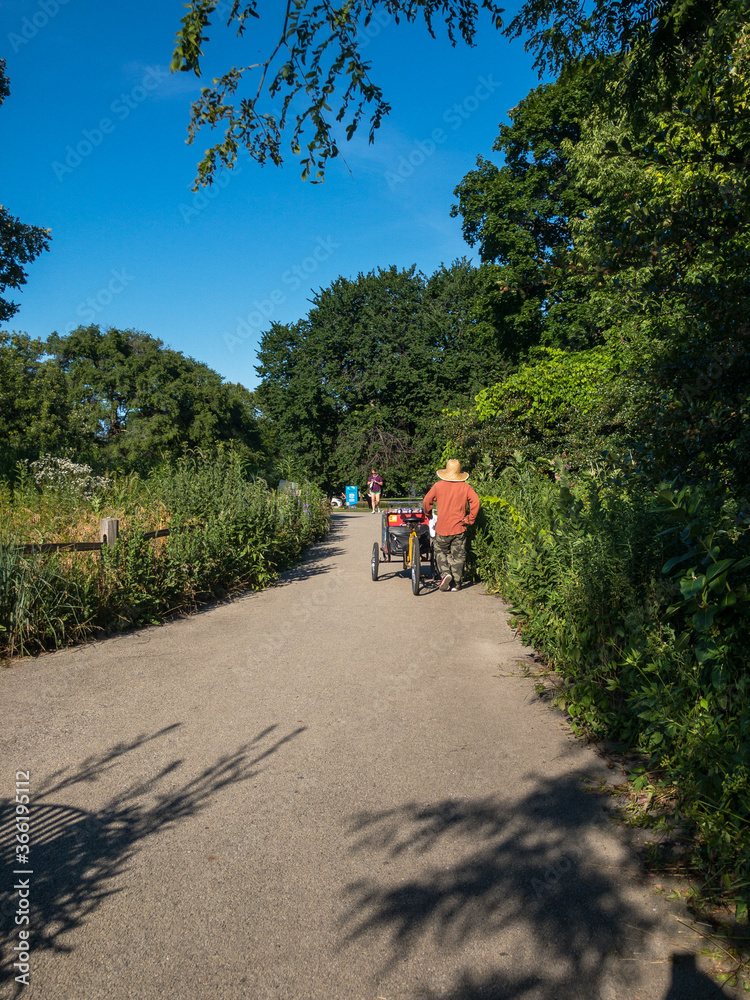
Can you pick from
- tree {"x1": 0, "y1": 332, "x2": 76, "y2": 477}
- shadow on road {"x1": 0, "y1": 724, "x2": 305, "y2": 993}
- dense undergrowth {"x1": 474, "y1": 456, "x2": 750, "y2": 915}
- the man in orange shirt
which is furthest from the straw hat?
tree {"x1": 0, "y1": 332, "x2": 76, "y2": 477}

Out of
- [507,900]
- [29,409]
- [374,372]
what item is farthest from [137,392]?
[507,900]

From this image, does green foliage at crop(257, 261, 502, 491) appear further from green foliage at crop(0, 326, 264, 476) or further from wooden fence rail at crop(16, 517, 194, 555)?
wooden fence rail at crop(16, 517, 194, 555)

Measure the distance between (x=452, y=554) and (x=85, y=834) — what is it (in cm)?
729

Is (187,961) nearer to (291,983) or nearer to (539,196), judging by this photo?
(291,983)

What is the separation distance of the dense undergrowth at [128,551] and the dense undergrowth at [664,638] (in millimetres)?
4524

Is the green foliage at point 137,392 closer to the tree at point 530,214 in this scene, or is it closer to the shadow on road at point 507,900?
the tree at point 530,214

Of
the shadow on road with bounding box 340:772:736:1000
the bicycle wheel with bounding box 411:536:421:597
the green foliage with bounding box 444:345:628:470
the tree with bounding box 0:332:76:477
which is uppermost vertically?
the tree with bounding box 0:332:76:477

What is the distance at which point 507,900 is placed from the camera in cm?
271

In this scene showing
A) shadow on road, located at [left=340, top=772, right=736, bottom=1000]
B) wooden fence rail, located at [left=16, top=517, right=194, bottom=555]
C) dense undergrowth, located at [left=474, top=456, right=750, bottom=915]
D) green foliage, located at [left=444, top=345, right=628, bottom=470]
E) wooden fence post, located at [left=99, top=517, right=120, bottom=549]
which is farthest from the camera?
green foliage, located at [left=444, top=345, right=628, bottom=470]

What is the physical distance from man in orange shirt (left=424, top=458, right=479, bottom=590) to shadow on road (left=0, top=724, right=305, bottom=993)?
577 centimetres

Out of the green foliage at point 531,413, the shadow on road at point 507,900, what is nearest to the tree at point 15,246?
the green foliage at point 531,413

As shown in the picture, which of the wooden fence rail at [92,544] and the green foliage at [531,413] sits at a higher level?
the green foliage at [531,413]

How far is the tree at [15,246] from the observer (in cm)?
1662

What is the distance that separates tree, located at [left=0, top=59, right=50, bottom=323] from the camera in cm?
1662
